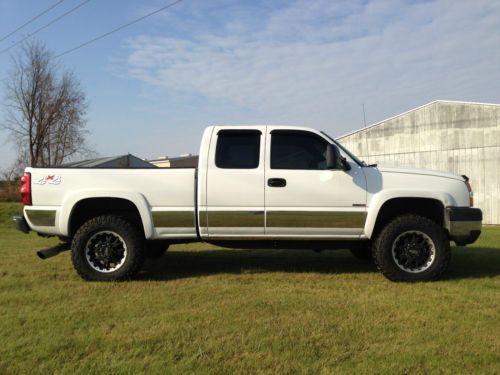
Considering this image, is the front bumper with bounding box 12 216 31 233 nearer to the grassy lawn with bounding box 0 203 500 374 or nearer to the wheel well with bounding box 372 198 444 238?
the grassy lawn with bounding box 0 203 500 374

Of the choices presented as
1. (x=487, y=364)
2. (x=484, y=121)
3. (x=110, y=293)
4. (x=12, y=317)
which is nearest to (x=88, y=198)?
(x=110, y=293)

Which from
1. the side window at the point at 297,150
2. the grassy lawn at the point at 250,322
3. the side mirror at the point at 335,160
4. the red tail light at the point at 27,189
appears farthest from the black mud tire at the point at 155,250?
the side mirror at the point at 335,160

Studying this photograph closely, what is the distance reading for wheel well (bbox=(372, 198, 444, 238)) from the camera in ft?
19.4

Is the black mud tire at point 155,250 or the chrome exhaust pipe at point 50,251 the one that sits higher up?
the chrome exhaust pipe at point 50,251

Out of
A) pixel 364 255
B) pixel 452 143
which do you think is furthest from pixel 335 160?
pixel 452 143

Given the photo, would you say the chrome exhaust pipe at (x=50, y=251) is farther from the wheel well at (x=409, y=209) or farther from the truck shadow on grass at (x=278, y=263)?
the wheel well at (x=409, y=209)

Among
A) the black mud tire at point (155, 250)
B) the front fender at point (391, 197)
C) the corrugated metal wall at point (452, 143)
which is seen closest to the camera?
the front fender at point (391, 197)

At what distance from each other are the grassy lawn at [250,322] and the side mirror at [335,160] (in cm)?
138

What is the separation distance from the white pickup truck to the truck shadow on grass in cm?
63

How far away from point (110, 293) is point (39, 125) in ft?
123

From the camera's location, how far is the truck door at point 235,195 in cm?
579

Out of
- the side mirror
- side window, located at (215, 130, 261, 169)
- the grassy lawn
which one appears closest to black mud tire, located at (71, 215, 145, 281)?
the grassy lawn

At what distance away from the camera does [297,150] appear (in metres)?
5.98

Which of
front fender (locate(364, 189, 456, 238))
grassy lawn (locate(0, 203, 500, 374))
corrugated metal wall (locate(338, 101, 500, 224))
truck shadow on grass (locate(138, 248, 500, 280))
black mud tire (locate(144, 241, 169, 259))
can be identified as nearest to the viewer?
grassy lawn (locate(0, 203, 500, 374))
